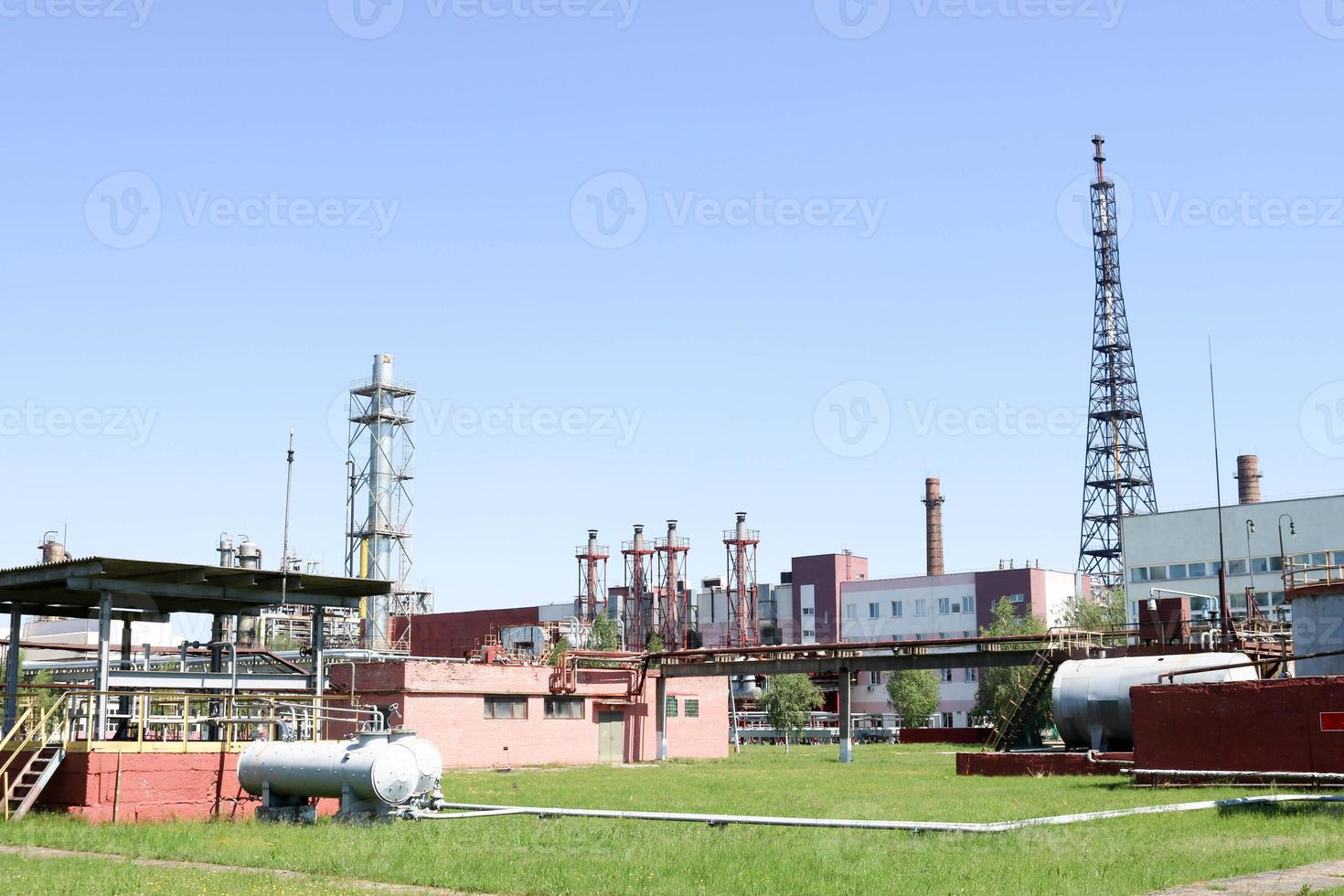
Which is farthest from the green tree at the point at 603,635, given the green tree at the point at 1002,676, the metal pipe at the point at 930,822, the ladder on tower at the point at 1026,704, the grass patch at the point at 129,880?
the grass patch at the point at 129,880

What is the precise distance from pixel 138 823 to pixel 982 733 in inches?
2151

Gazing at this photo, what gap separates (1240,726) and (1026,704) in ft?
50.0

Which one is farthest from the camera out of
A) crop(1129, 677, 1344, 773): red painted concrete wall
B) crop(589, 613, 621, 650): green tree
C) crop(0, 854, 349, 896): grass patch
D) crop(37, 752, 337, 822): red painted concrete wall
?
crop(589, 613, 621, 650): green tree

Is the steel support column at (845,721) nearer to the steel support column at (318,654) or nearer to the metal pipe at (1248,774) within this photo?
the metal pipe at (1248,774)

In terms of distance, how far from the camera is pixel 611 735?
51.0 meters

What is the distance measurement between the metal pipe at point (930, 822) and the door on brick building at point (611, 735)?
2880 cm

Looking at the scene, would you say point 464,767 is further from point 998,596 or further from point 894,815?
point 998,596

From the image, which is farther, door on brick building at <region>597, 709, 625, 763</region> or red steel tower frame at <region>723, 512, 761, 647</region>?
red steel tower frame at <region>723, 512, 761, 647</region>

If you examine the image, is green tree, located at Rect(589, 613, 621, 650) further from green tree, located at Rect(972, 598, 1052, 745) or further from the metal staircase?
the metal staircase

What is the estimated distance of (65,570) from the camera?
23.7 meters

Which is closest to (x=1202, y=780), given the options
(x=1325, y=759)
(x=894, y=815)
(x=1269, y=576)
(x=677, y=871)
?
(x=1325, y=759)

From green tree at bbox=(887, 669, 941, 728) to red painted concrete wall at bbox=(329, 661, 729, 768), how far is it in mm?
40906

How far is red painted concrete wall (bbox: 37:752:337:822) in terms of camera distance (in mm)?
21641

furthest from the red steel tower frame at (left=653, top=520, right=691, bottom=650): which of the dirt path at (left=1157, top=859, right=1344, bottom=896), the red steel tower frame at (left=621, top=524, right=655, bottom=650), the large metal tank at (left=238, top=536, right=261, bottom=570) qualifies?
the dirt path at (left=1157, top=859, right=1344, bottom=896)
